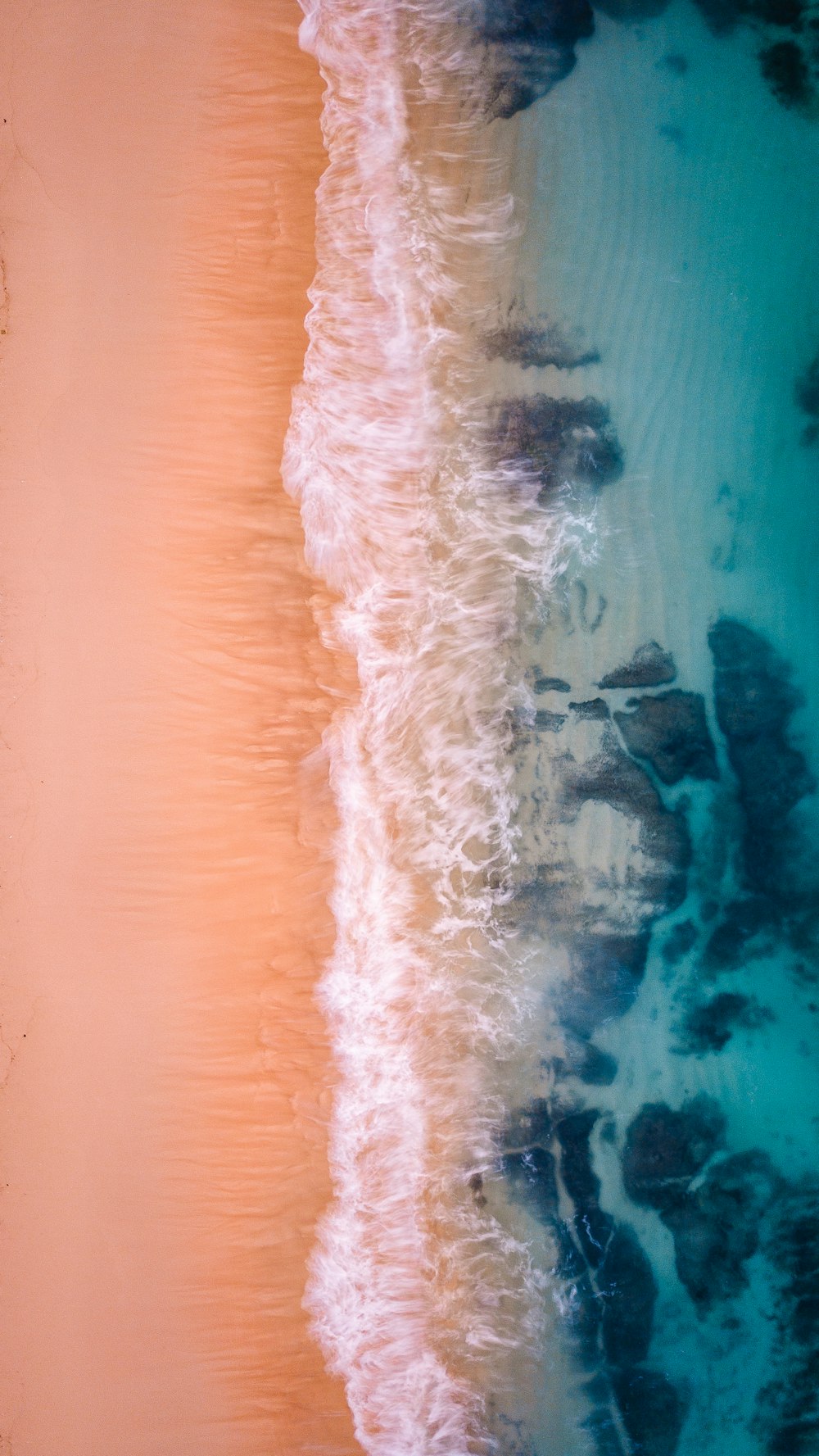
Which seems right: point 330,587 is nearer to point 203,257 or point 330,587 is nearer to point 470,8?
point 203,257

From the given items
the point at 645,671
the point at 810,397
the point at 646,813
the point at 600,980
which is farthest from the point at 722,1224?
the point at 810,397

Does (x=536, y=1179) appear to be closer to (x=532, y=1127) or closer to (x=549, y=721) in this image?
(x=532, y=1127)

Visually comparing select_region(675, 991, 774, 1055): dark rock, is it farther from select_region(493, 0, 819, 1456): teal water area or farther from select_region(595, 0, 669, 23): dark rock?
select_region(595, 0, 669, 23): dark rock

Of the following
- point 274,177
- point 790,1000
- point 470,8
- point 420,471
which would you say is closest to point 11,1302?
point 790,1000

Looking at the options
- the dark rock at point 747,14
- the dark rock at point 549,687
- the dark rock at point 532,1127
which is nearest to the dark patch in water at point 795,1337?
the dark rock at point 532,1127

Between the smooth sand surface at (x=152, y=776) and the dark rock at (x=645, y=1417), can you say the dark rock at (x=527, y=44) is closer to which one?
the smooth sand surface at (x=152, y=776)

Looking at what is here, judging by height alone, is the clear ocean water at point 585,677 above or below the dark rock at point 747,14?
below
